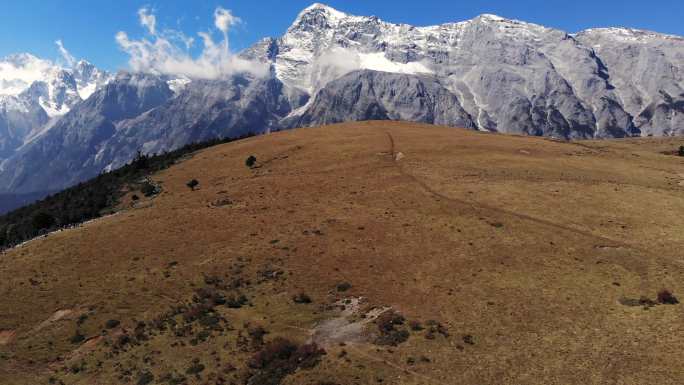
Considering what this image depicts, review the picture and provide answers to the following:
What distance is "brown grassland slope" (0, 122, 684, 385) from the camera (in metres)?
34.4

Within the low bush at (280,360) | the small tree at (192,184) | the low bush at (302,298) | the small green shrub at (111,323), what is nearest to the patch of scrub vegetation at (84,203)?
the small tree at (192,184)

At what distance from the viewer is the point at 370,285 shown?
45094mm

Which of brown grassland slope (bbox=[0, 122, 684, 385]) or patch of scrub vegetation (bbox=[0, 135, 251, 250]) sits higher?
patch of scrub vegetation (bbox=[0, 135, 251, 250])

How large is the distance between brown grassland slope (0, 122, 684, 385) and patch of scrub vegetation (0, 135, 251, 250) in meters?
11.5

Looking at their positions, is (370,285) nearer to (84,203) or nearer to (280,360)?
(280,360)

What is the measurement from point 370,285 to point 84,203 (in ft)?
230

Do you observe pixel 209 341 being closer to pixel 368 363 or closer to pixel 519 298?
pixel 368 363

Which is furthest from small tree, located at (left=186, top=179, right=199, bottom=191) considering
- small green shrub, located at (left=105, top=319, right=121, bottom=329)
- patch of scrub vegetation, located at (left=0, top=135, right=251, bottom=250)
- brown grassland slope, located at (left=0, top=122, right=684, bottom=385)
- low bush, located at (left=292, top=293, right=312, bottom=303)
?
low bush, located at (left=292, top=293, right=312, bottom=303)

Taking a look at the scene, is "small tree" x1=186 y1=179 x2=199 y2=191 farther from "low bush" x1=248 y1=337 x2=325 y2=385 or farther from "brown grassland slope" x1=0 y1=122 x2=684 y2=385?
"low bush" x1=248 y1=337 x2=325 y2=385

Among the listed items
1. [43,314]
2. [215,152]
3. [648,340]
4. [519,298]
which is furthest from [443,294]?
[215,152]

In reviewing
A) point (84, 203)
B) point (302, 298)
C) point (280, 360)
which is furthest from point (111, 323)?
point (84, 203)

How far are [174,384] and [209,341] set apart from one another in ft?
16.8

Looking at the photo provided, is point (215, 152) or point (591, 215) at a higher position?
point (215, 152)

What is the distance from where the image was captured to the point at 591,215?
5741cm
